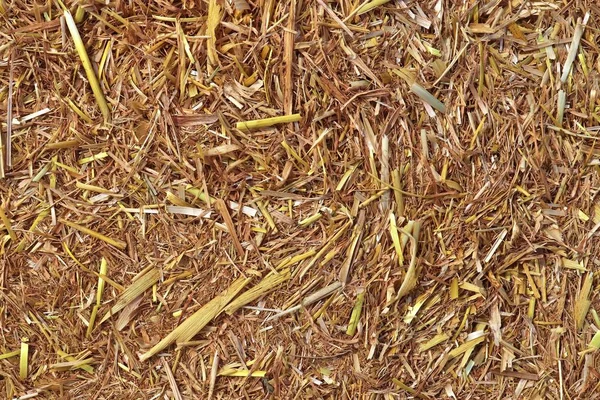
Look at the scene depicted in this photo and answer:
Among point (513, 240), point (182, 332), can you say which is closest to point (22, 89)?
point (182, 332)

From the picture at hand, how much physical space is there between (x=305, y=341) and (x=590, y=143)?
65cm

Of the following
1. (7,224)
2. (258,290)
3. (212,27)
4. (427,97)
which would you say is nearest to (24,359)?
(7,224)

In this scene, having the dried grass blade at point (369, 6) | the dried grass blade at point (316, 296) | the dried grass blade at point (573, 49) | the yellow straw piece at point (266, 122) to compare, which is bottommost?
the dried grass blade at point (316, 296)

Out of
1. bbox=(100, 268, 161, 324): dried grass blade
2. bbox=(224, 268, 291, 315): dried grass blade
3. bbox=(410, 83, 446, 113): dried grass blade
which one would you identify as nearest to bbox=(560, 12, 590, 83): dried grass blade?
bbox=(410, 83, 446, 113): dried grass blade

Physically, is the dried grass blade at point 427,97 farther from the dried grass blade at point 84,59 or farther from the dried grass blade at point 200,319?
the dried grass blade at point 84,59

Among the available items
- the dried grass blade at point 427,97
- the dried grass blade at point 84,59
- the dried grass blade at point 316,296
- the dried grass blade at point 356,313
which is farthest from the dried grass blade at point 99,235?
the dried grass blade at point 427,97

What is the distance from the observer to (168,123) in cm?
104

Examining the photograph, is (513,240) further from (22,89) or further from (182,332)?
(22,89)

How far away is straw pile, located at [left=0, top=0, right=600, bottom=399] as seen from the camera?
104 cm

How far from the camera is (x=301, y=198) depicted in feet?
3.43

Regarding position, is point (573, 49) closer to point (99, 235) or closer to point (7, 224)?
point (99, 235)

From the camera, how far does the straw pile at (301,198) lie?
1.04 meters

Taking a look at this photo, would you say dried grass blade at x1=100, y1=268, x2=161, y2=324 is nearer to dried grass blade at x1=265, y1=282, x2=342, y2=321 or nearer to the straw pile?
the straw pile

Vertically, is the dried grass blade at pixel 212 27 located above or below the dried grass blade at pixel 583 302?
above
